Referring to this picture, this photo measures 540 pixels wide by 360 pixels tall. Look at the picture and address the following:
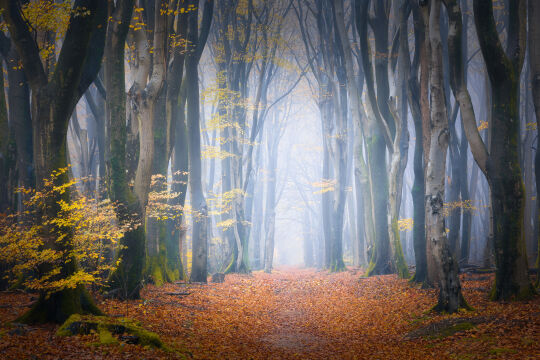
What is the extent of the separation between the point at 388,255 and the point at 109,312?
39.6 feet

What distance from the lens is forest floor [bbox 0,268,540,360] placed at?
18.6 ft

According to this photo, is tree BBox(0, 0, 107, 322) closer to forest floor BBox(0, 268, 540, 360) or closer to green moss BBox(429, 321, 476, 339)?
forest floor BBox(0, 268, 540, 360)

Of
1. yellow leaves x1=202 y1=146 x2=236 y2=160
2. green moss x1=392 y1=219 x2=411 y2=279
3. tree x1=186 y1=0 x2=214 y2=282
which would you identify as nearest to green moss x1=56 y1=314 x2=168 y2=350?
tree x1=186 y1=0 x2=214 y2=282

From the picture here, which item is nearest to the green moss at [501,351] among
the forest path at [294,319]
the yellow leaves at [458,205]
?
the forest path at [294,319]

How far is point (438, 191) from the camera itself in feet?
29.0

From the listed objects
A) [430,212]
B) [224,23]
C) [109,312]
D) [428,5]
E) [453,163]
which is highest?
[224,23]

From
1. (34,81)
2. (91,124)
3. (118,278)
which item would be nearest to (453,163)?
(118,278)

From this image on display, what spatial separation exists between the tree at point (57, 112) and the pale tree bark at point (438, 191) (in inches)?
296

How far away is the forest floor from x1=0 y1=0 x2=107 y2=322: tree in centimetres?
54

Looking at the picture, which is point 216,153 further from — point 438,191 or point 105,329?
point 105,329

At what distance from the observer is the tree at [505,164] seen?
336 inches

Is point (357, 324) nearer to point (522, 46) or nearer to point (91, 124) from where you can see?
point (522, 46)

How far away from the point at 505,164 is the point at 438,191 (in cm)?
166

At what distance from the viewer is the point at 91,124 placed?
62.1 feet
